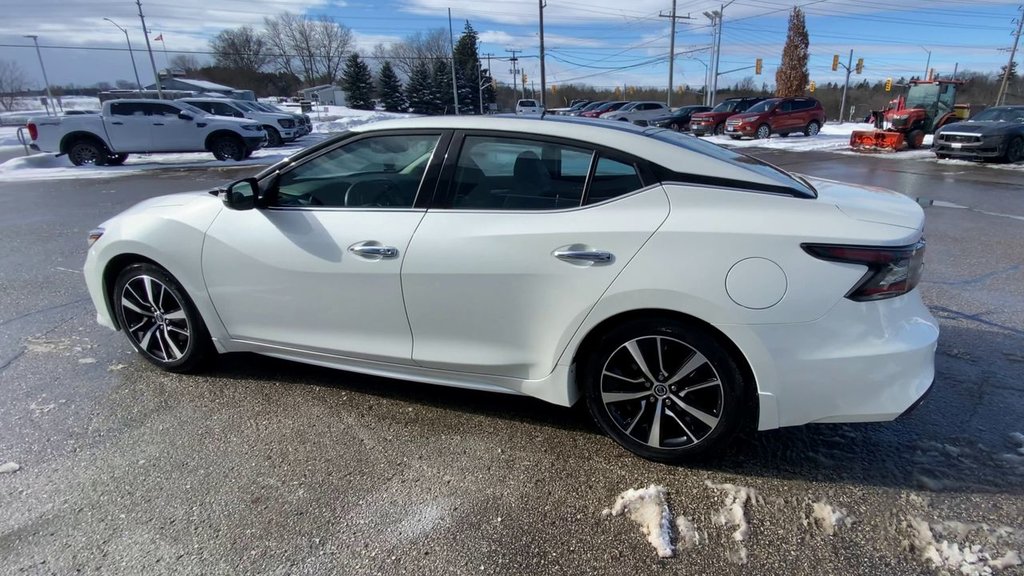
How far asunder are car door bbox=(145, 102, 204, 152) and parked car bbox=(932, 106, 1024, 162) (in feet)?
72.6

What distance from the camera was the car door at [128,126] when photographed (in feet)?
56.5

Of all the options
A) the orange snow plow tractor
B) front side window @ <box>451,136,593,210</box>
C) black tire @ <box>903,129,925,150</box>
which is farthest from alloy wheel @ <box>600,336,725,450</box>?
black tire @ <box>903,129,925,150</box>

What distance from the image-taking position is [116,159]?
18422 millimetres

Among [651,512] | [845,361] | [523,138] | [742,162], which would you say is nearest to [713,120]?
[742,162]

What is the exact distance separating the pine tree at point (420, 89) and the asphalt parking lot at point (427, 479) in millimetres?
66995

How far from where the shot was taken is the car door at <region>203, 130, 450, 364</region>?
2871mm

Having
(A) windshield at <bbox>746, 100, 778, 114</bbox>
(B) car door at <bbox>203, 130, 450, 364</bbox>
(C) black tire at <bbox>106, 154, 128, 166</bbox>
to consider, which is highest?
(B) car door at <bbox>203, 130, 450, 364</bbox>

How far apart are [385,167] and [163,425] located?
6.01ft

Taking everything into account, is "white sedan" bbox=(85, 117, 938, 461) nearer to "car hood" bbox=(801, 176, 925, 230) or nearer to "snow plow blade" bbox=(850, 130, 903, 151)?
"car hood" bbox=(801, 176, 925, 230)

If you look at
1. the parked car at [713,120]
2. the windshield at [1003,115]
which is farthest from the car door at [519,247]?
the parked car at [713,120]

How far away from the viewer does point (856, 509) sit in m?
2.35

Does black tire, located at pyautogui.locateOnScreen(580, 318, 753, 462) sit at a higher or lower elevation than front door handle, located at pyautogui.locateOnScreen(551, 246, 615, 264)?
lower

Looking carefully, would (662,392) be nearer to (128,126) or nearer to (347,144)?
(347,144)

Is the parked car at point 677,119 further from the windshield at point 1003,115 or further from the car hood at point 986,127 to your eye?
the car hood at point 986,127
